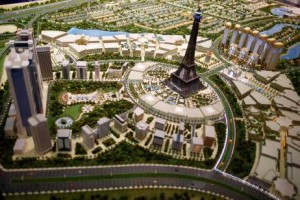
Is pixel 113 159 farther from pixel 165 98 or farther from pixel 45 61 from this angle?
pixel 45 61

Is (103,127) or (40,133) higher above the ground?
(40,133)

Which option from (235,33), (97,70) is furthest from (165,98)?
(235,33)

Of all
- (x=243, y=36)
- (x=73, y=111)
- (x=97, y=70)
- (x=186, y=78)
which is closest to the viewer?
(x=73, y=111)

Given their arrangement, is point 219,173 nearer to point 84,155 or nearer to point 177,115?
point 177,115

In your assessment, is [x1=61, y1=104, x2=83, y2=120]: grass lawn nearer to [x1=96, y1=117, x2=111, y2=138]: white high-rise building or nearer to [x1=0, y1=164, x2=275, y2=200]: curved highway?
[x1=96, y1=117, x2=111, y2=138]: white high-rise building

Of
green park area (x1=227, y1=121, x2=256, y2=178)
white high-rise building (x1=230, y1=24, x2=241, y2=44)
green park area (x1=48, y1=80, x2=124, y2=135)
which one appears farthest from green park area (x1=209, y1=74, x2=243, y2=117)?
green park area (x1=48, y1=80, x2=124, y2=135)
